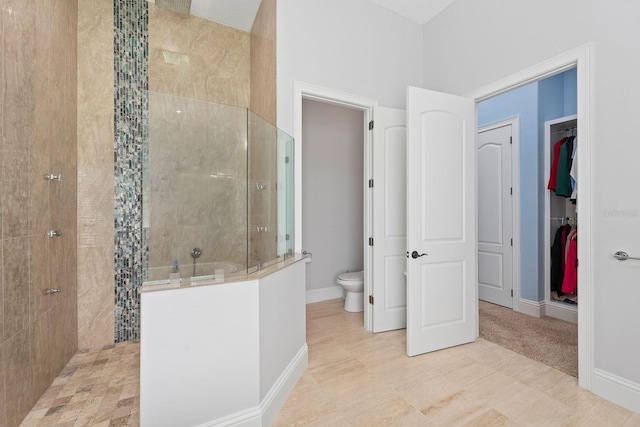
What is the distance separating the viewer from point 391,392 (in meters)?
1.89

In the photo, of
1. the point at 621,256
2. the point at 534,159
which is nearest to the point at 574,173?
the point at 534,159

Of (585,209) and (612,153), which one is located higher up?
(612,153)

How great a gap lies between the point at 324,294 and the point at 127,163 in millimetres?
2645

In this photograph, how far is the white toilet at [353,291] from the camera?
3.37 m

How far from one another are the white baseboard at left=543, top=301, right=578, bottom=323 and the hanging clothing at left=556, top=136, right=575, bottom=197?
1198 mm

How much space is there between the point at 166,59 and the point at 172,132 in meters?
1.78

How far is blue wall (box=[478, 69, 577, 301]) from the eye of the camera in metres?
3.33

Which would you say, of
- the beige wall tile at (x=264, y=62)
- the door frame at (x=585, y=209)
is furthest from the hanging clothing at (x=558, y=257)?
the beige wall tile at (x=264, y=62)

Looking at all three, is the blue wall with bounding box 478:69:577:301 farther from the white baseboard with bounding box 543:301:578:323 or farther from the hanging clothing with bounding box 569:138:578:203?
the hanging clothing with bounding box 569:138:578:203

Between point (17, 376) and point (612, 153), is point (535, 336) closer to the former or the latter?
point (612, 153)

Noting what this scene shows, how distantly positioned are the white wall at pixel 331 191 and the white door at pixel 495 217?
1.60m

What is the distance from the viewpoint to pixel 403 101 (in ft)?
9.99

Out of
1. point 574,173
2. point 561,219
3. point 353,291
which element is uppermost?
point 574,173

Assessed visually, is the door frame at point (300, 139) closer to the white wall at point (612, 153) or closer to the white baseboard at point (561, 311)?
the white wall at point (612, 153)
